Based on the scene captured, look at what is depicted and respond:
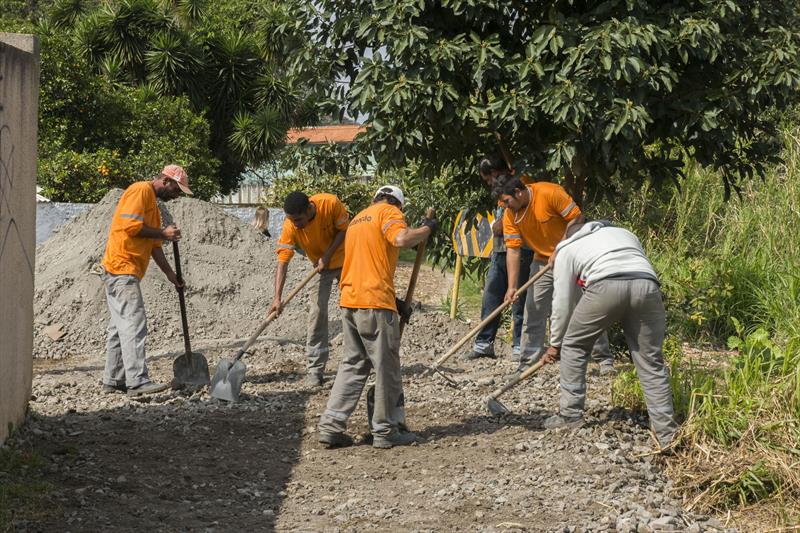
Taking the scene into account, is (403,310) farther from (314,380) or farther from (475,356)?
(475,356)

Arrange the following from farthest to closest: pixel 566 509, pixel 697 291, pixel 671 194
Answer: pixel 671 194
pixel 697 291
pixel 566 509

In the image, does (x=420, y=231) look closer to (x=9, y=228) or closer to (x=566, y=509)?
(x=566, y=509)

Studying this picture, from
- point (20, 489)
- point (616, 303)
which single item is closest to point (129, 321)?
point (20, 489)

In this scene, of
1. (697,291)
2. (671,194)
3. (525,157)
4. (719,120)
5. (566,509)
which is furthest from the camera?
(671,194)

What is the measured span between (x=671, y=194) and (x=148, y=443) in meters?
7.59

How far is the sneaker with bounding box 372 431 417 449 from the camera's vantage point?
20.9 ft

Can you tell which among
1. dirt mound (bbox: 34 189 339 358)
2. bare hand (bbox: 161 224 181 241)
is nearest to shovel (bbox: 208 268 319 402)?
bare hand (bbox: 161 224 181 241)

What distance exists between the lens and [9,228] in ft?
19.6

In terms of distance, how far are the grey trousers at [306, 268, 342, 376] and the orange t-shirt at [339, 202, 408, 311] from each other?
6.19 ft

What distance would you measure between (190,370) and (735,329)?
17.5 feet

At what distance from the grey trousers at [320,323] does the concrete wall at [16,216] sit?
2.42 metres

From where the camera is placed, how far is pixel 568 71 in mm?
6691

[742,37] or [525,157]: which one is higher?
[742,37]

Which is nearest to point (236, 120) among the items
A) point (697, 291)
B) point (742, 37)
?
point (697, 291)
